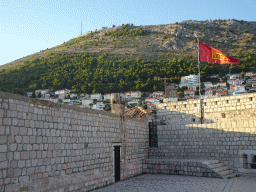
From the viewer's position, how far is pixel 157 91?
52.2 metres

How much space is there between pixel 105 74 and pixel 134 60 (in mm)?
11451

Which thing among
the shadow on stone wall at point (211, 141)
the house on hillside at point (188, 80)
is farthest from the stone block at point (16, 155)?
the house on hillside at point (188, 80)

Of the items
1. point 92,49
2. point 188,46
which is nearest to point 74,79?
point 92,49

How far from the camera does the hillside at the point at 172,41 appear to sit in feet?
242

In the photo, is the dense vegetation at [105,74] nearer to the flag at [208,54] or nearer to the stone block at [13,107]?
the flag at [208,54]

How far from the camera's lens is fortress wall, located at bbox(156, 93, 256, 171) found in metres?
12.2

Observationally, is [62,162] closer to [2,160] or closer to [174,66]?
[2,160]

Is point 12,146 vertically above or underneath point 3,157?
above

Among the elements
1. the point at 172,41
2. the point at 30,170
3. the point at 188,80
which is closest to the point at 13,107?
the point at 30,170

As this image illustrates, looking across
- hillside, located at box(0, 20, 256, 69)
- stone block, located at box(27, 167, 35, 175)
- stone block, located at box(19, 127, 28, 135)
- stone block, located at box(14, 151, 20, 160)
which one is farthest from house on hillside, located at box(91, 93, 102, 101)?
stone block, located at box(14, 151, 20, 160)

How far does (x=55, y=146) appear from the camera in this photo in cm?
711

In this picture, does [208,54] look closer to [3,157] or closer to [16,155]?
[16,155]

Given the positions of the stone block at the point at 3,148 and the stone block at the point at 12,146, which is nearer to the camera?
the stone block at the point at 3,148

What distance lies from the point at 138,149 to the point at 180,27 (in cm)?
8519
